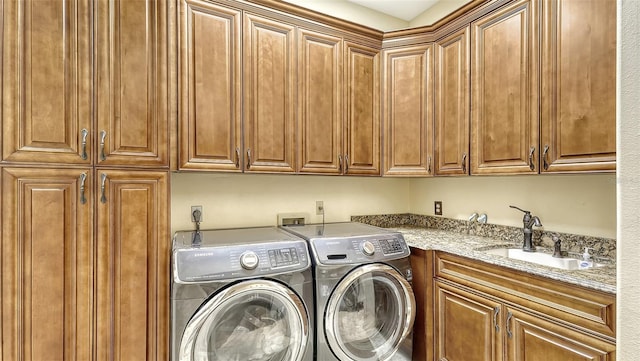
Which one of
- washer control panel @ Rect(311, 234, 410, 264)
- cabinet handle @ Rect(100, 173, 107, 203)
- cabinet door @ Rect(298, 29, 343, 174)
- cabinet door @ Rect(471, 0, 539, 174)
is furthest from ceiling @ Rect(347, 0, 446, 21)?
cabinet handle @ Rect(100, 173, 107, 203)

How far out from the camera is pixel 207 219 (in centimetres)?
223

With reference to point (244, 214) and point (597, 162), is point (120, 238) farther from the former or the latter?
point (597, 162)

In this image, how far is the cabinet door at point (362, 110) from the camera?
92.0 inches

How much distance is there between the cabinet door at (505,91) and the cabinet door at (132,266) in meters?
1.88

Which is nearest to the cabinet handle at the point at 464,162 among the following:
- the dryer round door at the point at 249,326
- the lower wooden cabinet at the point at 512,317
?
the lower wooden cabinet at the point at 512,317

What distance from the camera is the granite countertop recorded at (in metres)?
1.29

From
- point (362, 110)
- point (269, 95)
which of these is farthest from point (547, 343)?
point (269, 95)

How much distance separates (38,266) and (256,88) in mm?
1433

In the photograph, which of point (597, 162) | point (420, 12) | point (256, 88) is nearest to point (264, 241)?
point (256, 88)

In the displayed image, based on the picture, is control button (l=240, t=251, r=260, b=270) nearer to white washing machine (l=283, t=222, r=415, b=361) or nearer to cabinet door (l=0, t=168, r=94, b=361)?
white washing machine (l=283, t=222, r=415, b=361)

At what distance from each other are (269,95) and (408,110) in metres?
1.04

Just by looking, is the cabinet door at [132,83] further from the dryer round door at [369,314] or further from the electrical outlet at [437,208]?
the electrical outlet at [437,208]

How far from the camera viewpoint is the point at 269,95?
2080 mm

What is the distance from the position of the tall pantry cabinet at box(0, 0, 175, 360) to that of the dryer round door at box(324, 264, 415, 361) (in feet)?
3.04
